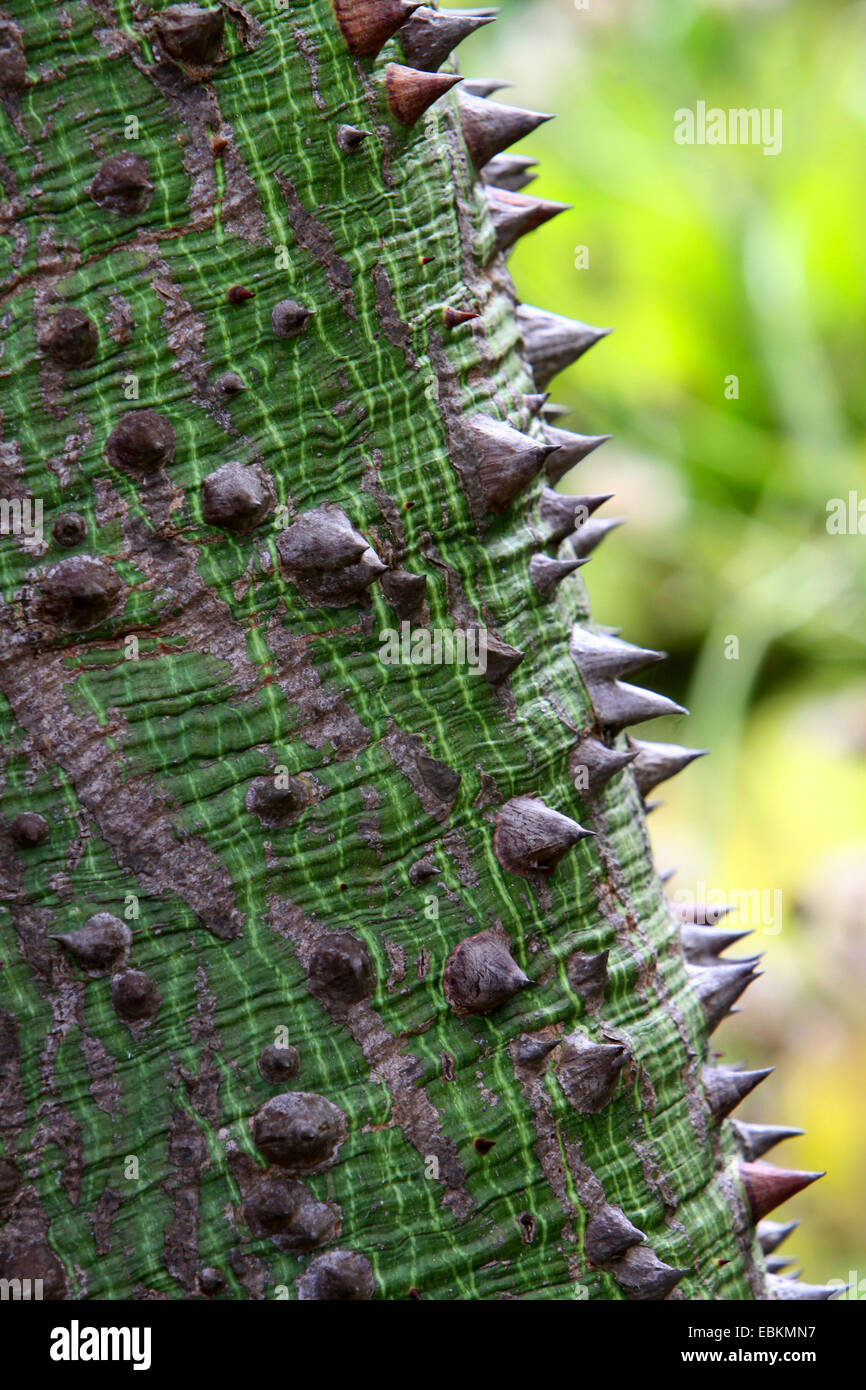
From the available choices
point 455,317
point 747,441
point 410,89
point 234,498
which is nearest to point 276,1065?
point 234,498

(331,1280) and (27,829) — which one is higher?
(27,829)

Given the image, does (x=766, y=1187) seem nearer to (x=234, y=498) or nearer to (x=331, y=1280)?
(x=331, y=1280)

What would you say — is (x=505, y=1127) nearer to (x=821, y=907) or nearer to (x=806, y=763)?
(x=821, y=907)

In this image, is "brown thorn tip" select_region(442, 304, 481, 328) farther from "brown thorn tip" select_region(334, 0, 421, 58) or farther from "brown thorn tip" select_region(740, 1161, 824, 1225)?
"brown thorn tip" select_region(740, 1161, 824, 1225)

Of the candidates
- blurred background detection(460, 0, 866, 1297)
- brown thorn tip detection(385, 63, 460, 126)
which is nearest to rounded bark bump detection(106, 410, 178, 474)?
brown thorn tip detection(385, 63, 460, 126)

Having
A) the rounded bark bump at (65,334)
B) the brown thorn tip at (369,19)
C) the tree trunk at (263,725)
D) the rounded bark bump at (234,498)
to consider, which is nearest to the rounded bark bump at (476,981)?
the tree trunk at (263,725)
